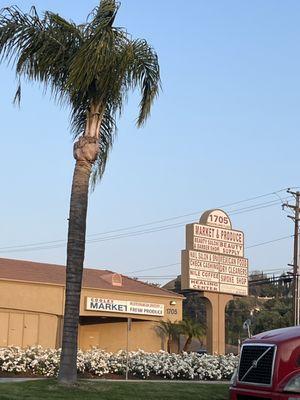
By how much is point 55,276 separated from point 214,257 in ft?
34.8

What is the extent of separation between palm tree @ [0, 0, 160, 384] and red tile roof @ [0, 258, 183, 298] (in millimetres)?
18103

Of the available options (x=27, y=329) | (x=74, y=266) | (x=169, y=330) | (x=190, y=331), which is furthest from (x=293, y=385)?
(x=169, y=330)

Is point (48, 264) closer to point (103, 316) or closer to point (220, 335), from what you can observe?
point (103, 316)

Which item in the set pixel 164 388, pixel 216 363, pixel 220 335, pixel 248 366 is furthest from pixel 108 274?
pixel 248 366

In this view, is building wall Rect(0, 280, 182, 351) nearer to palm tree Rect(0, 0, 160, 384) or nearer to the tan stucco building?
the tan stucco building

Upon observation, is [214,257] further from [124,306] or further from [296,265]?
[296,265]

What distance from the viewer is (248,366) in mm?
9148

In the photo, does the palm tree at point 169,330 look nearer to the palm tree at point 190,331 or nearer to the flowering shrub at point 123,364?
the palm tree at point 190,331

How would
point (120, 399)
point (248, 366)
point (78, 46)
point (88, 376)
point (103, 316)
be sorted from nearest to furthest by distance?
point (248, 366)
point (120, 399)
point (78, 46)
point (88, 376)
point (103, 316)

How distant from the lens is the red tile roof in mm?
34125

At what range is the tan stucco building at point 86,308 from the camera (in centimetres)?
3303

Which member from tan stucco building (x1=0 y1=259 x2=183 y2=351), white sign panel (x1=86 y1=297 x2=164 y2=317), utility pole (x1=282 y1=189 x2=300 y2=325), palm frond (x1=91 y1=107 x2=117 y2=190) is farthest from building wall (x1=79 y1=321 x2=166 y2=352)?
palm frond (x1=91 y1=107 x2=117 y2=190)

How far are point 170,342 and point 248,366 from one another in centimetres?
2992

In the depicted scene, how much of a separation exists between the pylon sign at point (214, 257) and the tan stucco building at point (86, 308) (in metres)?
8.47
